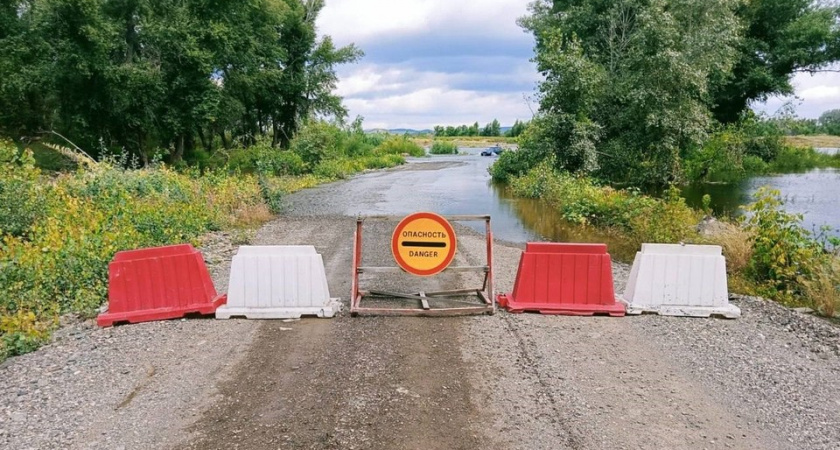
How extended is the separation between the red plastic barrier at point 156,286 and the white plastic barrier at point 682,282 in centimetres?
489

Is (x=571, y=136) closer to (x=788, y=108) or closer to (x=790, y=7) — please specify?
(x=788, y=108)

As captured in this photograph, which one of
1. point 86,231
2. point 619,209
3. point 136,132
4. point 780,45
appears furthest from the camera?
point 780,45

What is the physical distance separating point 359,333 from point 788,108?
1340 inches

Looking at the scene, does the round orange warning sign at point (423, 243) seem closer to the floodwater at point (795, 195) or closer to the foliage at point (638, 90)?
the floodwater at point (795, 195)

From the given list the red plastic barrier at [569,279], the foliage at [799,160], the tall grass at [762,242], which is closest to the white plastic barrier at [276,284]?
the red plastic barrier at [569,279]

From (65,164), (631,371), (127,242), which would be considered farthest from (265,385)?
(65,164)

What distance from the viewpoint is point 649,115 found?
21625mm

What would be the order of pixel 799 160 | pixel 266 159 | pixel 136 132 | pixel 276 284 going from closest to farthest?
pixel 276 284 → pixel 136 132 → pixel 266 159 → pixel 799 160

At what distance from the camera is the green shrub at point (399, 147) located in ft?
213

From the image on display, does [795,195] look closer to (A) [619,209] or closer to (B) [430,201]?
(A) [619,209]

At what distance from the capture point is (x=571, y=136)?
23.0 metres

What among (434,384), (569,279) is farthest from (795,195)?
(434,384)

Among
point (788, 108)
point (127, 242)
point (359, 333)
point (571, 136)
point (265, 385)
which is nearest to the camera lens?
point (265, 385)

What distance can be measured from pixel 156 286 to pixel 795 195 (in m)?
24.9
